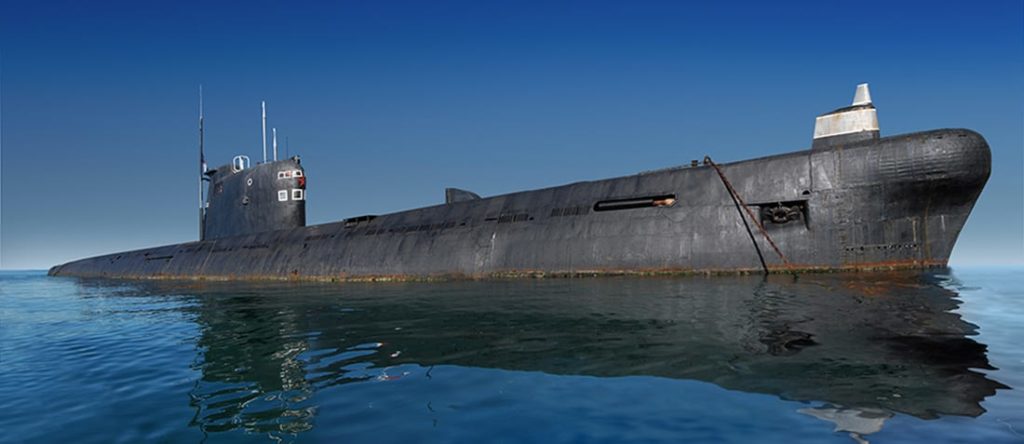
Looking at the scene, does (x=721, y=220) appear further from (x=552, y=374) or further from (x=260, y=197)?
(x=260, y=197)

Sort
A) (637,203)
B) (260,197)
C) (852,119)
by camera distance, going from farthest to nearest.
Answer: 1. (260,197)
2. (637,203)
3. (852,119)

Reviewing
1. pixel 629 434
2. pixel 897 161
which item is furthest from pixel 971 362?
pixel 897 161

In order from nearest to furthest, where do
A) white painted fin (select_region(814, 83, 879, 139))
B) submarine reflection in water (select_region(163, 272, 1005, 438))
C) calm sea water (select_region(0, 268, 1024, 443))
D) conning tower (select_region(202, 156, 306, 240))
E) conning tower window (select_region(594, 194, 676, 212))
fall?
calm sea water (select_region(0, 268, 1024, 443)) < submarine reflection in water (select_region(163, 272, 1005, 438)) < white painted fin (select_region(814, 83, 879, 139)) < conning tower window (select_region(594, 194, 676, 212)) < conning tower (select_region(202, 156, 306, 240))

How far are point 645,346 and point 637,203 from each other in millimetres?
Result: 12785

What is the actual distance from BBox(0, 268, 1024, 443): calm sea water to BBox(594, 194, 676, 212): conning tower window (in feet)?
25.0

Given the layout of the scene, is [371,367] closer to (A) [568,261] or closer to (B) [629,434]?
(B) [629,434]

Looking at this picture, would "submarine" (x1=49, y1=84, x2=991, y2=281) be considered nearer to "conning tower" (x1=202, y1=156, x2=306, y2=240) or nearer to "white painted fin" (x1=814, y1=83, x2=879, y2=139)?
"white painted fin" (x1=814, y1=83, x2=879, y2=139)

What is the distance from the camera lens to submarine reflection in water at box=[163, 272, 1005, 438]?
15.5 feet

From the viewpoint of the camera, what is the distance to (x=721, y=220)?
1731cm

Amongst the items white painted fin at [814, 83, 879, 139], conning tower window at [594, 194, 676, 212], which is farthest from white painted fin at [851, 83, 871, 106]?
conning tower window at [594, 194, 676, 212]

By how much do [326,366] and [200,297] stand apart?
532 inches

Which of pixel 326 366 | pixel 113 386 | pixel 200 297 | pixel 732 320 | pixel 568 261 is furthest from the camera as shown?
pixel 568 261

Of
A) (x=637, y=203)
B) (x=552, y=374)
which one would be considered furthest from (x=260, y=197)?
(x=552, y=374)

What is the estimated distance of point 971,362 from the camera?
5.55 metres
